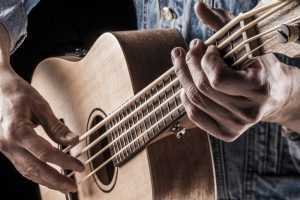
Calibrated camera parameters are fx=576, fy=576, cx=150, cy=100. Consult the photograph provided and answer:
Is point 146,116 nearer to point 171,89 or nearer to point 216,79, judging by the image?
point 171,89

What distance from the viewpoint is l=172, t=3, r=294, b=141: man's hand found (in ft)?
2.07

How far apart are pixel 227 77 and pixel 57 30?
0.90m

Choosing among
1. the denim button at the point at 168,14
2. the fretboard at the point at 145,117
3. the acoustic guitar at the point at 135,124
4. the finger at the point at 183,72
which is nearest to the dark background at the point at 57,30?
the acoustic guitar at the point at 135,124

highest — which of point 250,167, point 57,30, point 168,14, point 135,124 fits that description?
point 57,30

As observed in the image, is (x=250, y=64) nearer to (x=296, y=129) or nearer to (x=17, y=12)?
(x=296, y=129)

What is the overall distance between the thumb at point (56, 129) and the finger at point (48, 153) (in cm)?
3

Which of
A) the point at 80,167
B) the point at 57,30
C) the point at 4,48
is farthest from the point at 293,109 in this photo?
the point at 57,30

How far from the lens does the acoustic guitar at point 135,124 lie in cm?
83

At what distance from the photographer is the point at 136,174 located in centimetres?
93

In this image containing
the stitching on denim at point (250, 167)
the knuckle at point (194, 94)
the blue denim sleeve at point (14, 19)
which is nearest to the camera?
the knuckle at point (194, 94)

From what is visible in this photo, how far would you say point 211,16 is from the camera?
66cm

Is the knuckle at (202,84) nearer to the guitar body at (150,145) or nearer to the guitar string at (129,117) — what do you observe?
the guitar string at (129,117)

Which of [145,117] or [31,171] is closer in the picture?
[145,117]

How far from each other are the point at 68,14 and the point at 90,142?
1.62ft
